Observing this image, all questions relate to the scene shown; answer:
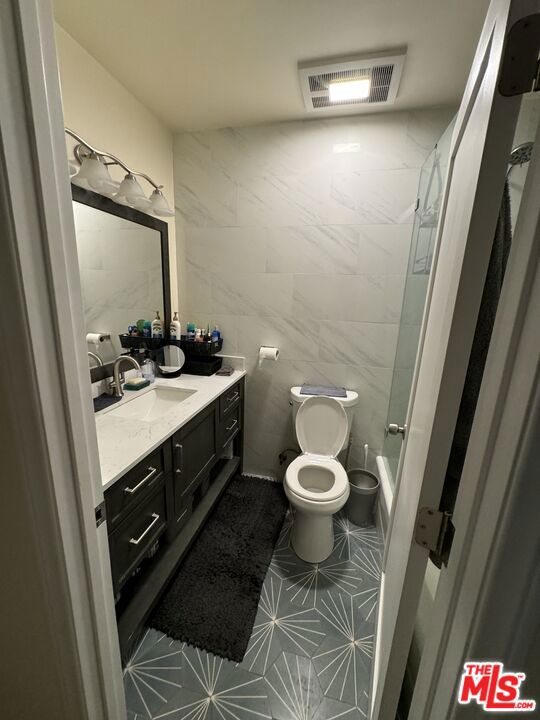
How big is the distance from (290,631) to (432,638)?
3.47ft

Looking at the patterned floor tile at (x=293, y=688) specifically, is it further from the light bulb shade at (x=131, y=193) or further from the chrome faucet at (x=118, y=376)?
the light bulb shade at (x=131, y=193)

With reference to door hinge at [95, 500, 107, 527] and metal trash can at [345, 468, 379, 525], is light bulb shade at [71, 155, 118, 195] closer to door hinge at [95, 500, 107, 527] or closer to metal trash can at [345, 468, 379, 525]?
door hinge at [95, 500, 107, 527]

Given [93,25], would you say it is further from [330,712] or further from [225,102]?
[330,712]

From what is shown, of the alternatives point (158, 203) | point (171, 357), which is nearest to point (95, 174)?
point (158, 203)

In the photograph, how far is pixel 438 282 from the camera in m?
0.75

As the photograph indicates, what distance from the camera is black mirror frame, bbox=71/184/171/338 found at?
4.61ft

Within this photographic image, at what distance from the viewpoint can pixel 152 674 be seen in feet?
3.76

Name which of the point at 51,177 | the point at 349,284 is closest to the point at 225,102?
the point at 349,284

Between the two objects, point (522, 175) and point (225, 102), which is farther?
point (225, 102)

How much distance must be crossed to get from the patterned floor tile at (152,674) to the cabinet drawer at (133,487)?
0.67m

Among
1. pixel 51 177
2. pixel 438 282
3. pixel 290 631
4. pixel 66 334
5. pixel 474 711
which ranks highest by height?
pixel 51 177

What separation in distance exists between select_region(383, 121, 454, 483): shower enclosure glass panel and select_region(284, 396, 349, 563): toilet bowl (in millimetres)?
328

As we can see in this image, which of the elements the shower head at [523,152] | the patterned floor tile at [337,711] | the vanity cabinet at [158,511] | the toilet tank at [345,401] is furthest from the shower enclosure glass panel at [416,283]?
the vanity cabinet at [158,511]

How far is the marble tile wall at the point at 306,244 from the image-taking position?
1.75m
